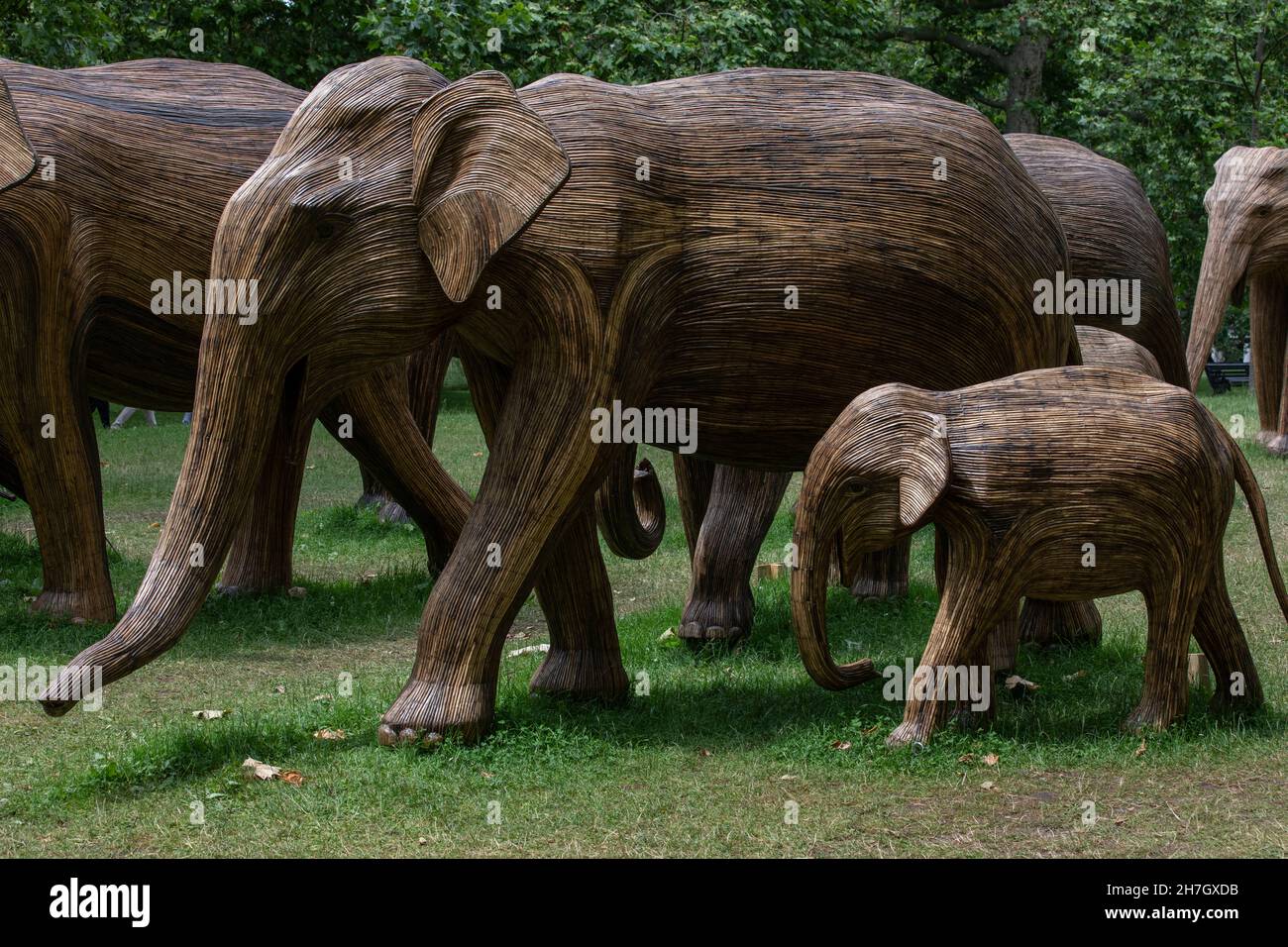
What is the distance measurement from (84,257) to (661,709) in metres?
3.95

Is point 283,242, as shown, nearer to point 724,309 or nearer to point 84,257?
point 724,309

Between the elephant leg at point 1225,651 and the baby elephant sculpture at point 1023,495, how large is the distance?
0.28 meters

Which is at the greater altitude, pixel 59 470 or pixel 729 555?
pixel 59 470

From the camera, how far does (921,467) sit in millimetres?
5820

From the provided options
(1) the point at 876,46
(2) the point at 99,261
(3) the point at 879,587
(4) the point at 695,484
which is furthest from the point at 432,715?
(1) the point at 876,46

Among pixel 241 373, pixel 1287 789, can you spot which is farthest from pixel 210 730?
pixel 1287 789

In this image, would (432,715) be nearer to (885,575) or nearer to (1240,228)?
(885,575)

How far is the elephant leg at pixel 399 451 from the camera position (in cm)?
887

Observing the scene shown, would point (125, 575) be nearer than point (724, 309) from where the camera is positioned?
No

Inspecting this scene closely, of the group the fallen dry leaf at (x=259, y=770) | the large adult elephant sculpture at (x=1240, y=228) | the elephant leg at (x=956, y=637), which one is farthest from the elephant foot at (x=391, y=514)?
the elephant leg at (x=956, y=637)

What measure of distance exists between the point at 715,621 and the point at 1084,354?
238 centimetres

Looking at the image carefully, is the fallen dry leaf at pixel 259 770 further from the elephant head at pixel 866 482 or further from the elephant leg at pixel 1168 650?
the elephant leg at pixel 1168 650

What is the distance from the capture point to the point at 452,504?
9.29 meters

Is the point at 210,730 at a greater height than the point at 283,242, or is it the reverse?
the point at 283,242
